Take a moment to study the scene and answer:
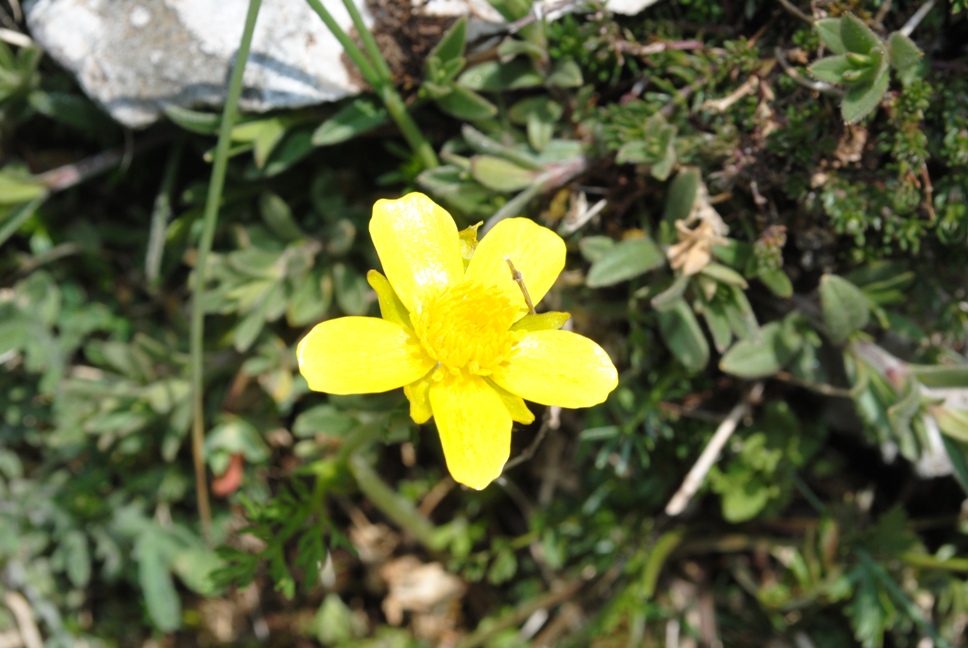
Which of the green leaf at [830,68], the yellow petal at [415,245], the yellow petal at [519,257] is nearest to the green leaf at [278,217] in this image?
the yellow petal at [415,245]

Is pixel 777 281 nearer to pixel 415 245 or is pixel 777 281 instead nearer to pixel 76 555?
pixel 415 245

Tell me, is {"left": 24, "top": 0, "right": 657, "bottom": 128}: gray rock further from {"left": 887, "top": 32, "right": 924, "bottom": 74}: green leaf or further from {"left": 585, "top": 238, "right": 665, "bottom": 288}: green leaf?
{"left": 887, "top": 32, "right": 924, "bottom": 74}: green leaf

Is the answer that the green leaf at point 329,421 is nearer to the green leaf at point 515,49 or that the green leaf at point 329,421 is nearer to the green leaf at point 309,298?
the green leaf at point 309,298

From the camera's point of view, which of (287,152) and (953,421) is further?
(287,152)

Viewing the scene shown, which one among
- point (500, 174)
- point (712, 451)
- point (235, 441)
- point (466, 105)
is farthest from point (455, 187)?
point (235, 441)

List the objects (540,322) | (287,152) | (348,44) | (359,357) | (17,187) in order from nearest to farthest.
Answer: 1. (359,357)
2. (540,322)
3. (348,44)
4. (287,152)
5. (17,187)
